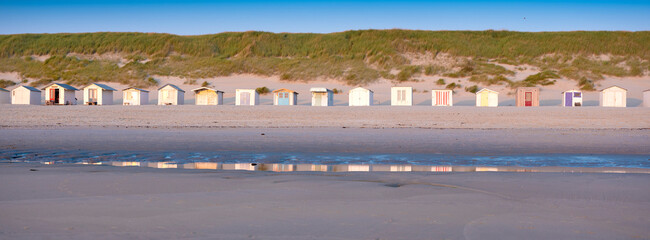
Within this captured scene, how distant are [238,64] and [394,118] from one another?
1185 inches

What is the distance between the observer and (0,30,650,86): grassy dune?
4816cm

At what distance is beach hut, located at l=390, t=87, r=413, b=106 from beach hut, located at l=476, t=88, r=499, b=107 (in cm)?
411

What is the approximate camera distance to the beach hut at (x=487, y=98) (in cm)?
3309

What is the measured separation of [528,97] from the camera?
3306 cm

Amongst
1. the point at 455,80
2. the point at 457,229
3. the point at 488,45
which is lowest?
the point at 457,229

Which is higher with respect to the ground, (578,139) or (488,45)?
(488,45)

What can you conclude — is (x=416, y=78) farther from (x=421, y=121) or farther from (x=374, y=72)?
(x=421, y=121)

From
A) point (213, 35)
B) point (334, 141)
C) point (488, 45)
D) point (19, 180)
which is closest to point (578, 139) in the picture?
point (334, 141)

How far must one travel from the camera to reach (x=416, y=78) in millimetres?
47406

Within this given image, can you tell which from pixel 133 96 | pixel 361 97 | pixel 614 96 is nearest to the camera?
pixel 614 96

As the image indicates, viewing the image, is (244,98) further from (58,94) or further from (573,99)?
(573,99)

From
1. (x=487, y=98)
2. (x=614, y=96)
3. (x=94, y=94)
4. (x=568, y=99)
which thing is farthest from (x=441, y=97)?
(x=94, y=94)

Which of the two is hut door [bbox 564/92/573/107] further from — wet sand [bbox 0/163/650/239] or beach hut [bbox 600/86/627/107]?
wet sand [bbox 0/163/650/239]

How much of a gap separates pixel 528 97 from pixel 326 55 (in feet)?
85.9
